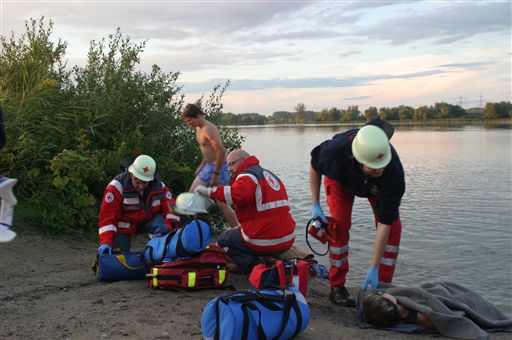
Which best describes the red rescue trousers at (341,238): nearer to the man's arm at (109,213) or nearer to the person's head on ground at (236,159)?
the person's head on ground at (236,159)

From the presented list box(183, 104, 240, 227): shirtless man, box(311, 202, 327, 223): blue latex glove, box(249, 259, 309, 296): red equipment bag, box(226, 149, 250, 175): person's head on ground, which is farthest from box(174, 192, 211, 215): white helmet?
box(183, 104, 240, 227): shirtless man

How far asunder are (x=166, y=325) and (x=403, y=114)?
70755 millimetres

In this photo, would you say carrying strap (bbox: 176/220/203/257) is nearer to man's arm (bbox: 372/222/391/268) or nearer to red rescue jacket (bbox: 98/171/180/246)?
red rescue jacket (bbox: 98/171/180/246)

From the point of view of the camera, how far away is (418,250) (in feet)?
27.0

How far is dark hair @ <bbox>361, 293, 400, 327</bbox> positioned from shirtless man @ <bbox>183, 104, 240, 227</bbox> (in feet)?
10.3

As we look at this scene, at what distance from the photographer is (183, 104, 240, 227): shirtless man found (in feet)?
24.0

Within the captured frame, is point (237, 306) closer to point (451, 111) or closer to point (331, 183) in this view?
point (331, 183)

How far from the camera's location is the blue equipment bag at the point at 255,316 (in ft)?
12.2

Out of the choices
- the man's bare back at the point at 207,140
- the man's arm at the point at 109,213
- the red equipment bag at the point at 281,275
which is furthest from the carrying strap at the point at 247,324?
the man's bare back at the point at 207,140

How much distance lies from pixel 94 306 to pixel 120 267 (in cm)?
80

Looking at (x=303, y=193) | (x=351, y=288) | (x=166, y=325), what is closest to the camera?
(x=166, y=325)

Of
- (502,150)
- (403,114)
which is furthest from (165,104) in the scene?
(403,114)

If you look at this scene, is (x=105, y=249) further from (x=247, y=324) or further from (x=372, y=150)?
(x=372, y=150)

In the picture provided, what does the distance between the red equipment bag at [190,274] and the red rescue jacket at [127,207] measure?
86cm
